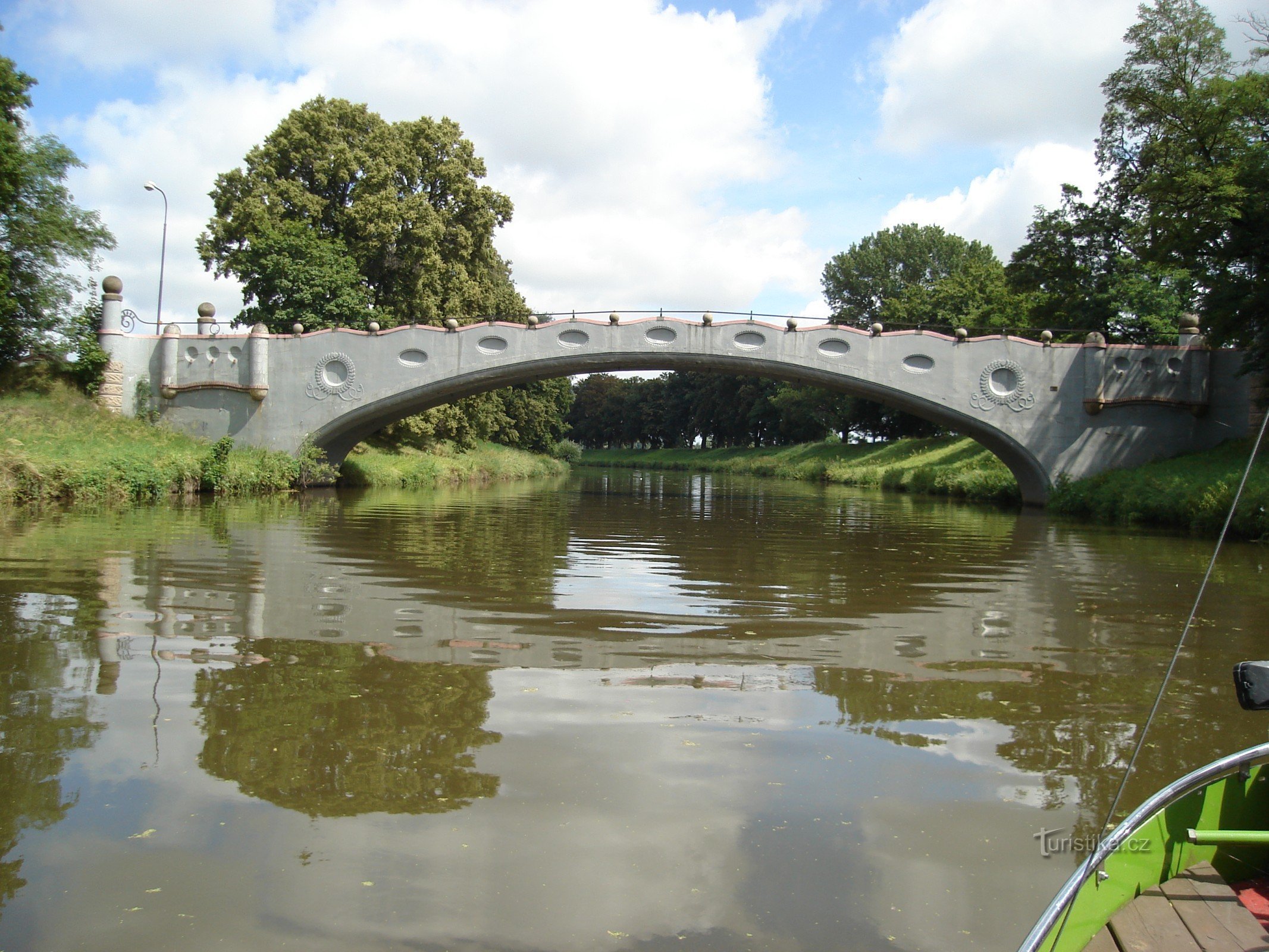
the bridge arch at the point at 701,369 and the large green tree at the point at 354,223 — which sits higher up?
the large green tree at the point at 354,223

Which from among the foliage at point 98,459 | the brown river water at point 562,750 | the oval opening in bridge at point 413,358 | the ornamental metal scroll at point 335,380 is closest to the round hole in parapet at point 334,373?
the ornamental metal scroll at point 335,380

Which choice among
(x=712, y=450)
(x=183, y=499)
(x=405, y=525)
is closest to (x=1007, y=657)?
(x=405, y=525)

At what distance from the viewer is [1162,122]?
22.2m

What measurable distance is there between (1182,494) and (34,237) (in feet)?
83.3

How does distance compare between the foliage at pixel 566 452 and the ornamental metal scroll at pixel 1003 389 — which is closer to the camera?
the ornamental metal scroll at pixel 1003 389

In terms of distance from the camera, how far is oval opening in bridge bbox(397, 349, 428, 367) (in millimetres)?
24297

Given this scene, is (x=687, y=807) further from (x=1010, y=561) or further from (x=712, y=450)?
(x=712, y=450)

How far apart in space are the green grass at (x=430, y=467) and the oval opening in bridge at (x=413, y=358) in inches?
182

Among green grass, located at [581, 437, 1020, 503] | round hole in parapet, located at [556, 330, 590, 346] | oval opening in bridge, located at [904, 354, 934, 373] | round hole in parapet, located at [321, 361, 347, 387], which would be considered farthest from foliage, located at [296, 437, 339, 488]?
green grass, located at [581, 437, 1020, 503]

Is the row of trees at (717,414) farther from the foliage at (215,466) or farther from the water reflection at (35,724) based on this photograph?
the water reflection at (35,724)

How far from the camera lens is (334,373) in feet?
80.3

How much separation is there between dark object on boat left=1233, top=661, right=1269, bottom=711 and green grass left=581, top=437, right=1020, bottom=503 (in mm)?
25515

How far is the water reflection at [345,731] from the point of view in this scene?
12.6 ft

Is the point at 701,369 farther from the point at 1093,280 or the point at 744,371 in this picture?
the point at 1093,280
